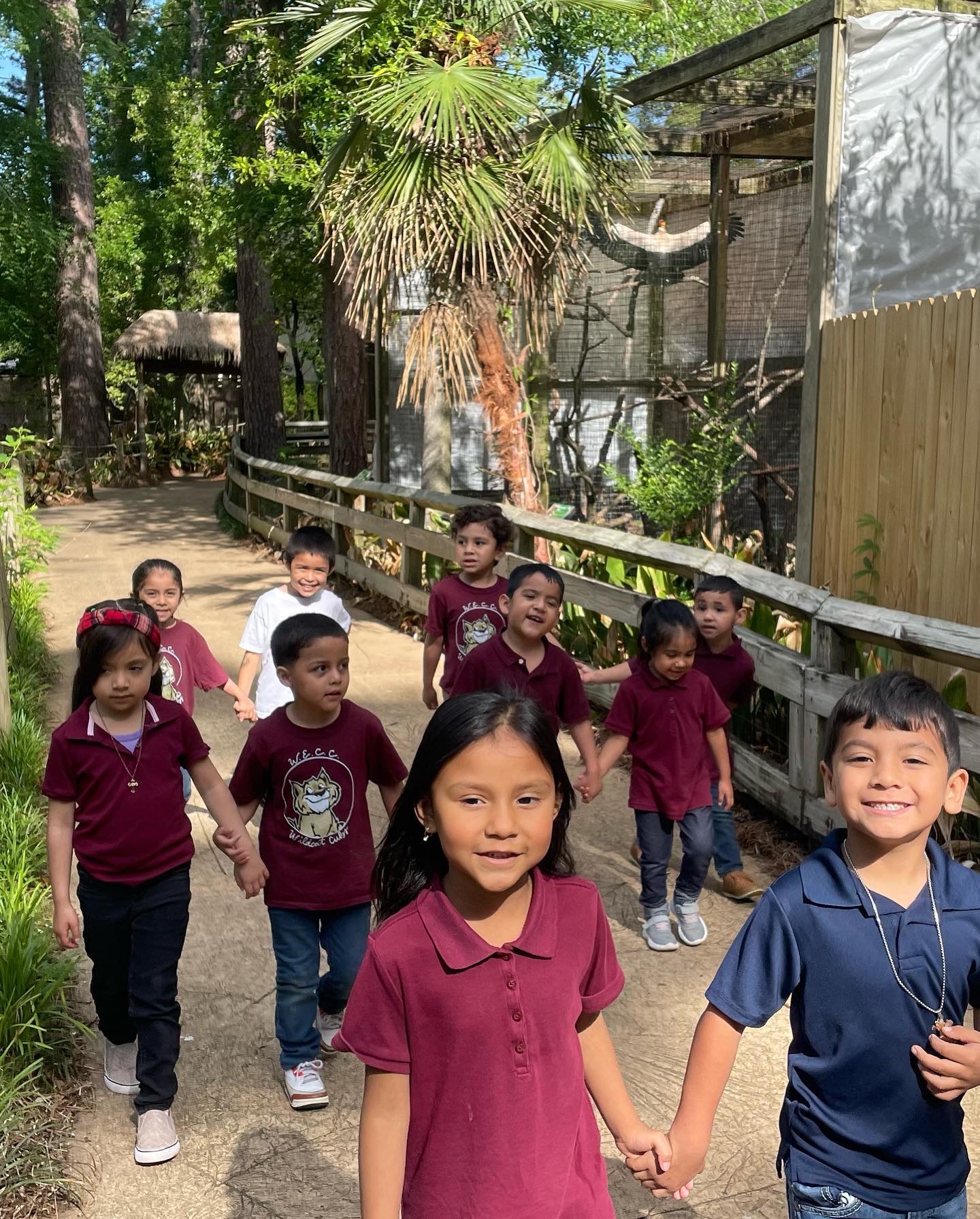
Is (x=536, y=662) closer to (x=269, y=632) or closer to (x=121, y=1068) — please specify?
(x=269, y=632)

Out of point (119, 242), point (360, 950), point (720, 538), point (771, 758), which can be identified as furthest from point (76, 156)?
point (360, 950)

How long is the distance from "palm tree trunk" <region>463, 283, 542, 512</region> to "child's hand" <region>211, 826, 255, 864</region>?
6.25 m

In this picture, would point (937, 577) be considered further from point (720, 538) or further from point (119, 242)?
point (119, 242)

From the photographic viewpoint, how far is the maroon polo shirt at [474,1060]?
1957 mm

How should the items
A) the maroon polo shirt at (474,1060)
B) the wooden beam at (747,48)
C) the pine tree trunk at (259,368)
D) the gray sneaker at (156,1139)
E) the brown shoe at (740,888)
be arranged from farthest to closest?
the pine tree trunk at (259,368), the wooden beam at (747,48), the brown shoe at (740,888), the gray sneaker at (156,1139), the maroon polo shirt at (474,1060)

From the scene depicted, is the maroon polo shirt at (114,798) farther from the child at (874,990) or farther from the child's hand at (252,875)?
the child at (874,990)

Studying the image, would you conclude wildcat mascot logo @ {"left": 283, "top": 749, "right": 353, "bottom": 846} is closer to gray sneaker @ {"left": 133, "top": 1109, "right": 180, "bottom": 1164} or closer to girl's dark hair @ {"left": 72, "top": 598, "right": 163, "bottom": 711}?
girl's dark hair @ {"left": 72, "top": 598, "right": 163, "bottom": 711}

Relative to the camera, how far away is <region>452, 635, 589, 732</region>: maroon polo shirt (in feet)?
15.4

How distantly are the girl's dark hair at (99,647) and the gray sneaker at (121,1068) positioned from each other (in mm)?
1024

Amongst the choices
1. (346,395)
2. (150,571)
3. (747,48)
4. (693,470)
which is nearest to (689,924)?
(150,571)

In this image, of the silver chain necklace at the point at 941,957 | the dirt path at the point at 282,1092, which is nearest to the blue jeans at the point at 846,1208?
the silver chain necklace at the point at 941,957

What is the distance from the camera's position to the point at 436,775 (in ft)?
6.77

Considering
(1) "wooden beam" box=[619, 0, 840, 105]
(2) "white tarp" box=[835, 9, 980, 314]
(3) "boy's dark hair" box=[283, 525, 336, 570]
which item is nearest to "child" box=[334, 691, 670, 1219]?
(3) "boy's dark hair" box=[283, 525, 336, 570]

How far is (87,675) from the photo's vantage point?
3.53m
